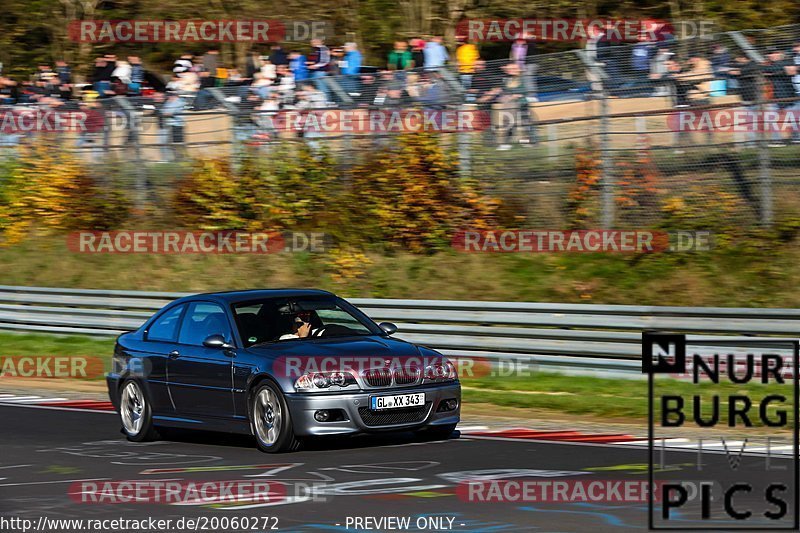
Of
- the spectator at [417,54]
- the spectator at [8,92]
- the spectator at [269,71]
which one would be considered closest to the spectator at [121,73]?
the spectator at [8,92]

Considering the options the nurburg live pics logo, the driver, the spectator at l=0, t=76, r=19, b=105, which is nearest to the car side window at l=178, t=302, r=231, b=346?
the driver

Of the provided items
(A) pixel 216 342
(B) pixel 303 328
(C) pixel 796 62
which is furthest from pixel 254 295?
(C) pixel 796 62

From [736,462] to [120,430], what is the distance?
6.22 meters

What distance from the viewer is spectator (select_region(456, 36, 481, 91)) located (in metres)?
19.7

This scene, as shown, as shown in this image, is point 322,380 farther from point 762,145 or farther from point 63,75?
point 63,75

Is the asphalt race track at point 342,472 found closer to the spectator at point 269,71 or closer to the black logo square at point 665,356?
the black logo square at point 665,356

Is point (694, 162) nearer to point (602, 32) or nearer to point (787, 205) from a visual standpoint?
point (787, 205)

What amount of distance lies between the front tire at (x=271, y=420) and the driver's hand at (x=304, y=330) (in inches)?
31.8

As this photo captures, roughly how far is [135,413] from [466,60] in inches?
449

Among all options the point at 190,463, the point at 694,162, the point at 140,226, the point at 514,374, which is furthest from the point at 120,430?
the point at 140,226

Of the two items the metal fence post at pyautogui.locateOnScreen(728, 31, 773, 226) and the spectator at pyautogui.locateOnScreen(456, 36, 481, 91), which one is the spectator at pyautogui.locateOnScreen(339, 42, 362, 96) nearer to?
the spectator at pyautogui.locateOnScreen(456, 36, 481, 91)

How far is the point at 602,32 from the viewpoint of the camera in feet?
85.8

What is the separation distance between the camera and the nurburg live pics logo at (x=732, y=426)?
772 cm

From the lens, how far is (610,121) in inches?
741
